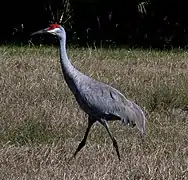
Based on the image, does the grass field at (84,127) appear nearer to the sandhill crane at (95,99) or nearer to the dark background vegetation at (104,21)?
the sandhill crane at (95,99)

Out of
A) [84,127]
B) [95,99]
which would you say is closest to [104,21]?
[84,127]

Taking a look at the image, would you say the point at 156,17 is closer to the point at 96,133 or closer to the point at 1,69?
the point at 1,69

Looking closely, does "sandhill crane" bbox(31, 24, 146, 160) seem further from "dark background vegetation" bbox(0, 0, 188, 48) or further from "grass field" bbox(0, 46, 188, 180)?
"dark background vegetation" bbox(0, 0, 188, 48)

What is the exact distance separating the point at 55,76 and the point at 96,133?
9.80 ft

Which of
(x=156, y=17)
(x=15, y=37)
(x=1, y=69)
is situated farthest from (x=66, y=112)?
(x=15, y=37)

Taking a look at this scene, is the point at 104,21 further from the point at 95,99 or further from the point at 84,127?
the point at 95,99

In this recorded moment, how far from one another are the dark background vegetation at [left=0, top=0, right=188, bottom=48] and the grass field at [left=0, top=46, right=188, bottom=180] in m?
4.81

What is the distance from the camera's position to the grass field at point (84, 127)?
6418 millimetres

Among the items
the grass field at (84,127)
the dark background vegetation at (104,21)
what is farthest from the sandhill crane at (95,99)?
the dark background vegetation at (104,21)

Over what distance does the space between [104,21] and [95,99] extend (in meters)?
11.7

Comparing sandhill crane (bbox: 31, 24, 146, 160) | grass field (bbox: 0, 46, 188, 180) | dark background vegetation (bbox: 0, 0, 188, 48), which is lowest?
dark background vegetation (bbox: 0, 0, 188, 48)

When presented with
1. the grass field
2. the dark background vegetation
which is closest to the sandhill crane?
the grass field

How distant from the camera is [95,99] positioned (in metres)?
6.89

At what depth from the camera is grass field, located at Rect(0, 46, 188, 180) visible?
6.42m
